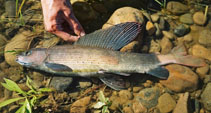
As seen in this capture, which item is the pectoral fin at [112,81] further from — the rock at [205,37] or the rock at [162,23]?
the rock at [205,37]

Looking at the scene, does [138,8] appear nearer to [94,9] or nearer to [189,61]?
[94,9]

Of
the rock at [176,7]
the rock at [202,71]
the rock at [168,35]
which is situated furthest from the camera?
the rock at [176,7]

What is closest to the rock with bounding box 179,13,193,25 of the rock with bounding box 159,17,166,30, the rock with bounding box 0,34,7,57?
the rock with bounding box 159,17,166,30

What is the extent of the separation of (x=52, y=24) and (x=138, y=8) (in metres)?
2.50

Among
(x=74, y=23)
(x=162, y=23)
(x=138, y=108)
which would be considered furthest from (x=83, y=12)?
(x=138, y=108)

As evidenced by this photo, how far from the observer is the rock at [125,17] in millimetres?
4539

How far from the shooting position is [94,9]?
500 cm

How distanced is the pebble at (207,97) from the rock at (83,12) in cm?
323

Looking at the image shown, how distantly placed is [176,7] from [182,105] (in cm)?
269

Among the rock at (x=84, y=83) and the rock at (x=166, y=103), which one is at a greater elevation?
the rock at (x=84, y=83)

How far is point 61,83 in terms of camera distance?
14.0 ft

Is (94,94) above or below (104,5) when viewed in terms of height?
below

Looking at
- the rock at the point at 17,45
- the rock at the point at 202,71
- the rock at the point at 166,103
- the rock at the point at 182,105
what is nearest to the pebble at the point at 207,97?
the rock at the point at 202,71

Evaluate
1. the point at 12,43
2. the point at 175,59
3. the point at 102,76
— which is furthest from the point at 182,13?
the point at 12,43
